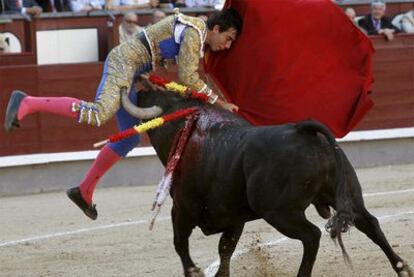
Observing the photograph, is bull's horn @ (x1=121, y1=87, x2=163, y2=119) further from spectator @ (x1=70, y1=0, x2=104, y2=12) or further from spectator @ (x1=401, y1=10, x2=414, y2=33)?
spectator @ (x1=401, y1=10, x2=414, y2=33)

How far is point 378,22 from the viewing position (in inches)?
437

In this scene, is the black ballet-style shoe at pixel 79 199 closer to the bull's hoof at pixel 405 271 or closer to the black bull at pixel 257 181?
the black bull at pixel 257 181

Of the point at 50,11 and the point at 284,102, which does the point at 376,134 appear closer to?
the point at 50,11

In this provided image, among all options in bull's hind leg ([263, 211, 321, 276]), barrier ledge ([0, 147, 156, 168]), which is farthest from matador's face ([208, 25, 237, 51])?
barrier ledge ([0, 147, 156, 168])

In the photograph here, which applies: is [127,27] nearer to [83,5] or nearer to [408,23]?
[83,5]

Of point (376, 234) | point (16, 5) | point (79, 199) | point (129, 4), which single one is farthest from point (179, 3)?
point (376, 234)

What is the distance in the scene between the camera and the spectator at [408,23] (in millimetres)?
11414

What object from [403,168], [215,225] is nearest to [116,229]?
[215,225]

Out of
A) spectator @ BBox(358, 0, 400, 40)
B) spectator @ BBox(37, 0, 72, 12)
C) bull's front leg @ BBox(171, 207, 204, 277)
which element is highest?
bull's front leg @ BBox(171, 207, 204, 277)

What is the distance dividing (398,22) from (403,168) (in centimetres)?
167

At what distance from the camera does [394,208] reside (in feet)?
25.3

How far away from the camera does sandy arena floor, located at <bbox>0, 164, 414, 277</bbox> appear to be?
229 inches

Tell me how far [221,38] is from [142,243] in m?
1.75

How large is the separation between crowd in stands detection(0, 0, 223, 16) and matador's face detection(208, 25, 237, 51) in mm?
4458
